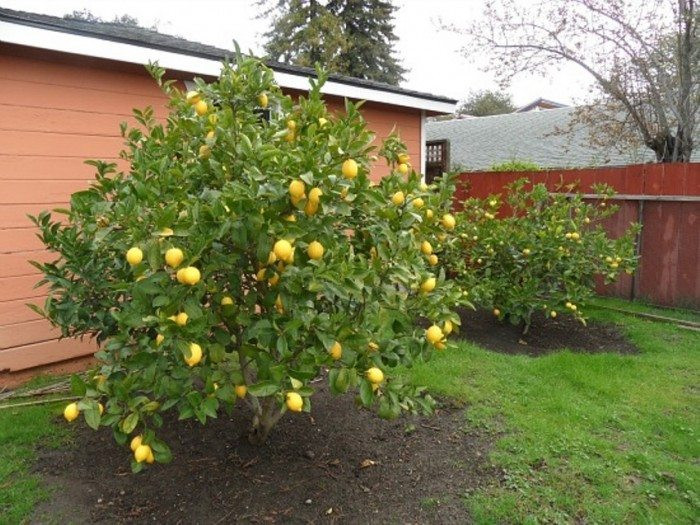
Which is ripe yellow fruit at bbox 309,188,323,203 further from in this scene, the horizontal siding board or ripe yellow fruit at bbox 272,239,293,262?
the horizontal siding board

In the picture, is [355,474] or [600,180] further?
[600,180]

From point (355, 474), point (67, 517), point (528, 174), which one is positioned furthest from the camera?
point (528, 174)

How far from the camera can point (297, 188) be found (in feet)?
6.87

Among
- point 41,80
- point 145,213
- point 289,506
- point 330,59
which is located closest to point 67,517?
point 289,506

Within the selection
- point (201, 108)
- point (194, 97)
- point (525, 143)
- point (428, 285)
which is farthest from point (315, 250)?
point (525, 143)

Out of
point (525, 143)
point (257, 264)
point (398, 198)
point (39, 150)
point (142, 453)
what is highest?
point (525, 143)

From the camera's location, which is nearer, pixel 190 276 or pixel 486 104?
pixel 190 276

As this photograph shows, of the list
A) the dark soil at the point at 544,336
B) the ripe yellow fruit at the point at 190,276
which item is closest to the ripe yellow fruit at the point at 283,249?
the ripe yellow fruit at the point at 190,276

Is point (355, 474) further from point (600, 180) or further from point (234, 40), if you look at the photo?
point (600, 180)

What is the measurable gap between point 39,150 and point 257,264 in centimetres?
313

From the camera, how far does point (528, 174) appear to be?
9.20 meters

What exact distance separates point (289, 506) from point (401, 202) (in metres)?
1.58

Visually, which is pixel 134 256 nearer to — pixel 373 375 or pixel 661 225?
pixel 373 375

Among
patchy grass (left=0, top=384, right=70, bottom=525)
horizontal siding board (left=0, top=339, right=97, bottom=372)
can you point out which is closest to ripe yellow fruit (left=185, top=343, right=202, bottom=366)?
patchy grass (left=0, top=384, right=70, bottom=525)
